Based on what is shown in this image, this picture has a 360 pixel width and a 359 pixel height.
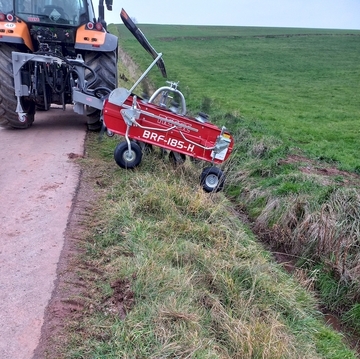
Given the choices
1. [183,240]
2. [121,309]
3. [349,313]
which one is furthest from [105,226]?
[349,313]

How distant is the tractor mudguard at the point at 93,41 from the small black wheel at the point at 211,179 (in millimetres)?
2851

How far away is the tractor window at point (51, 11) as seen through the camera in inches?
284

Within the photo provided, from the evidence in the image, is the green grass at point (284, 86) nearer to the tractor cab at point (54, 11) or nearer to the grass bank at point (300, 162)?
the grass bank at point (300, 162)

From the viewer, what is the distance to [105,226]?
159 inches

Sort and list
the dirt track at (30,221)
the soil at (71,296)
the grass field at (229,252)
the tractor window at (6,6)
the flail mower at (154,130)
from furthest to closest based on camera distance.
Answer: the tractor window at (6,6) → the flail mower at (154,130) → the grass field at (229,252) → the dirt track at (30,221) → the soil at (71,296)

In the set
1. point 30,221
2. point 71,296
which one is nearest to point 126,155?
point 30,221

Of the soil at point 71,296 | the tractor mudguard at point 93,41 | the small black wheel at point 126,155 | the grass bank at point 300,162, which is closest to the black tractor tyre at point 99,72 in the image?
the tractor mudguard at point 93,41

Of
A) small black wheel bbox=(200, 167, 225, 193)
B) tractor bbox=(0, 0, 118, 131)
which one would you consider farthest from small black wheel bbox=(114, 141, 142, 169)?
tractor bbox=(0, 0, 118, 131)

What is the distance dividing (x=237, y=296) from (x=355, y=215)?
219 cm

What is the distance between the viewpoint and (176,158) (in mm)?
5949

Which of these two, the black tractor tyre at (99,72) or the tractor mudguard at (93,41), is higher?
the tractor mudguard at (93,41)

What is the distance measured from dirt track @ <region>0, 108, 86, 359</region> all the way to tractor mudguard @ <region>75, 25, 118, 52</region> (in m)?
1.37

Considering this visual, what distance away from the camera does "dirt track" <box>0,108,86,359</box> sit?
2.76 m

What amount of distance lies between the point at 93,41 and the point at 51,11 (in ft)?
3.02
